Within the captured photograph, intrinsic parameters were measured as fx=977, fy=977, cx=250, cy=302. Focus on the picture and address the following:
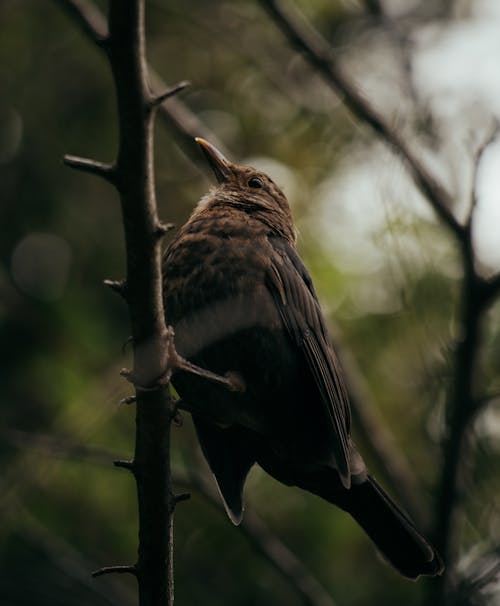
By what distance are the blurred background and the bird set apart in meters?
0.34

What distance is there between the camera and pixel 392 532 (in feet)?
12.4

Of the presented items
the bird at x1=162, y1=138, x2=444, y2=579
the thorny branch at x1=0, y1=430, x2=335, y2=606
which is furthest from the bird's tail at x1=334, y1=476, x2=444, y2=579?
the thorny branch at x1=0, y1=430, x2=335, y2=606

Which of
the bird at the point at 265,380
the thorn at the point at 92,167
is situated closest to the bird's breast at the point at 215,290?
the bird at the point at 265,380

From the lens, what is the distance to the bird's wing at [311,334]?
3.60 metres

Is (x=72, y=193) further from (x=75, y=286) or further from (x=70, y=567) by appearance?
(x=70, y=567)

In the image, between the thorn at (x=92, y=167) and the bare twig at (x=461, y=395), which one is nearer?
the thorn at (x=92, y=167)

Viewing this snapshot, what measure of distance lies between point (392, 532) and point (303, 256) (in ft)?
8.90

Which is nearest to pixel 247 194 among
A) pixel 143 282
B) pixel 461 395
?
pixel 461 395

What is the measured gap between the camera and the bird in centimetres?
363

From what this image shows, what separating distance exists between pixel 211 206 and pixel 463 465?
154 centimetres

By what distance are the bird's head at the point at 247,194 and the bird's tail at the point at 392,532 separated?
119 centimetres

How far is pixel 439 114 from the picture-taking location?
4.47 metres

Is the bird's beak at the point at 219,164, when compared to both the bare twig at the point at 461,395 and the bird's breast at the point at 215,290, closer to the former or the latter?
the bird's breast at the point at 215,290

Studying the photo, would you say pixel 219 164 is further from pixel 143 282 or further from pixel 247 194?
pixel 143 282
